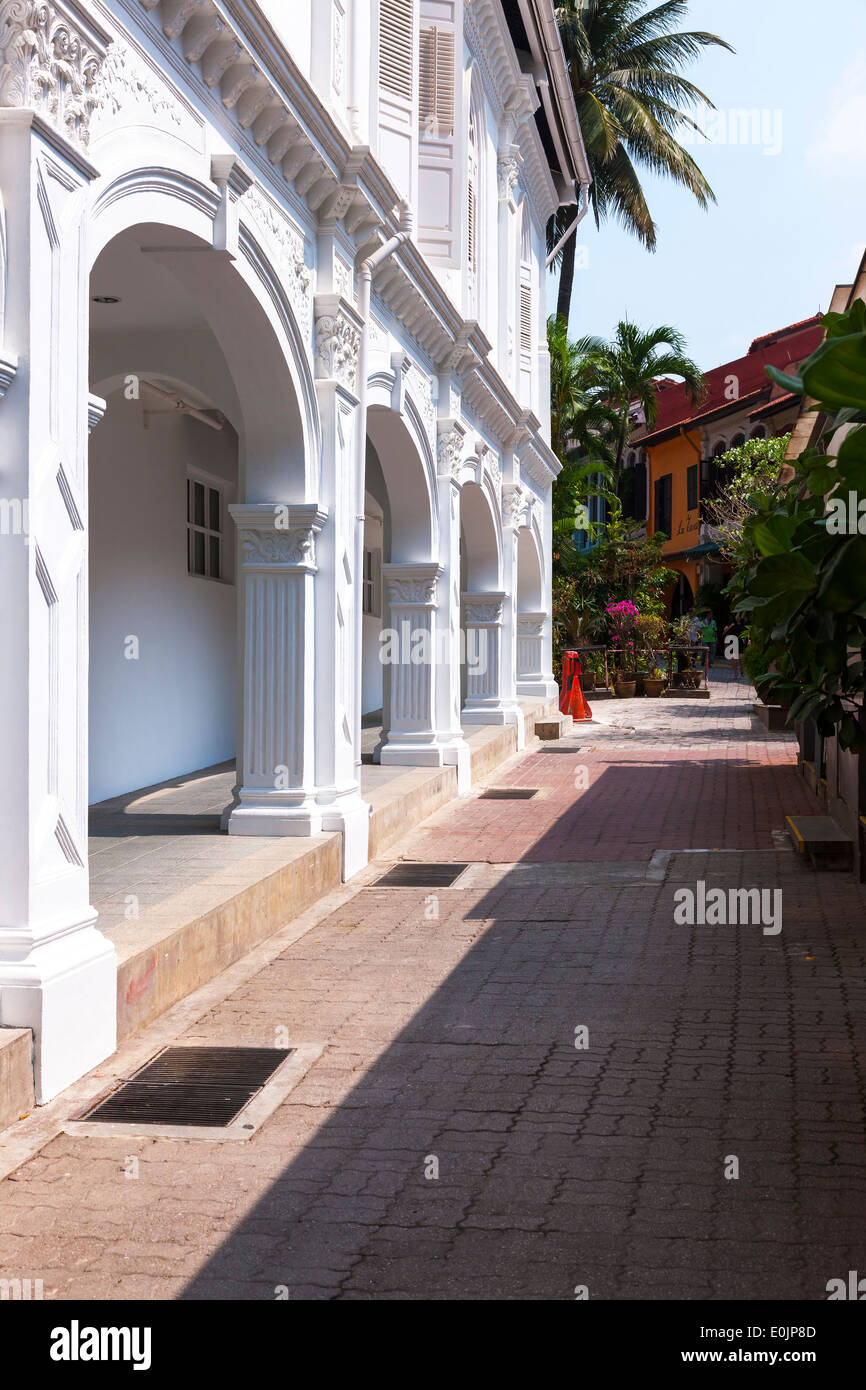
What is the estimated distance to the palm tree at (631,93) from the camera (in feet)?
96.6

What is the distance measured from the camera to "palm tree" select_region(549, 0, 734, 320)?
29.5 meters

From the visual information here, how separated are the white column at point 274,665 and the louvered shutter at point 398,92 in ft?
12.3

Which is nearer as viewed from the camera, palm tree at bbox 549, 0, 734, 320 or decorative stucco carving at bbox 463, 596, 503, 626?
decorative stucco carving at bbox 463, 596, 503, 626

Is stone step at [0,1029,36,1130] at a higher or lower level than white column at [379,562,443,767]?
lower

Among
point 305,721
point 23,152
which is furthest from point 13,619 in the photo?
point 305,721

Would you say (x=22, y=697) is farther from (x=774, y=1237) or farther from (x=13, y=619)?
(x=774, y=1237)

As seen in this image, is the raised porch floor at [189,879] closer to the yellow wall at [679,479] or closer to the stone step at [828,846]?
the stone step at [828,846]

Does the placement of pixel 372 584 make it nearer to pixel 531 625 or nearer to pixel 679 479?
pixel 531 625

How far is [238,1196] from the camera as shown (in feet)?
13.1

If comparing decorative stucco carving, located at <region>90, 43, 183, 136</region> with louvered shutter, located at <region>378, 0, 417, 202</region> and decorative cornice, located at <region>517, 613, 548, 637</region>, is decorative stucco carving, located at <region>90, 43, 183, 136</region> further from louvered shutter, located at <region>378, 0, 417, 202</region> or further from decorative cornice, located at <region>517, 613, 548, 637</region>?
decorative cornice, located at <region>517, 613, 548, 637</region>

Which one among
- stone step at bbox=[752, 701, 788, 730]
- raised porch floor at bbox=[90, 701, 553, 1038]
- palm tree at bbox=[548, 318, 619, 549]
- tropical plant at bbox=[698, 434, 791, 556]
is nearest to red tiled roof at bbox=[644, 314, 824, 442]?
palm tree at bbox=[548, 318, 619, 549]

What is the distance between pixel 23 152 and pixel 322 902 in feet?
16.3

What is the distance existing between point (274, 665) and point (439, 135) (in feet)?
21.6

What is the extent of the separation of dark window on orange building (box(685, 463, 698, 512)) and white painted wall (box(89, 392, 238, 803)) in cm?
2998
